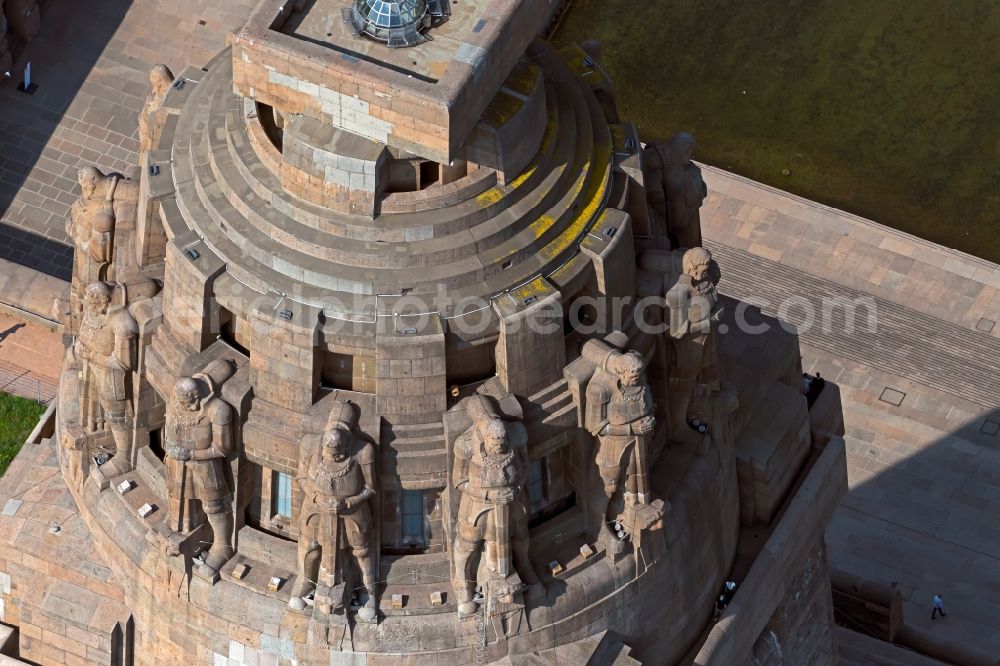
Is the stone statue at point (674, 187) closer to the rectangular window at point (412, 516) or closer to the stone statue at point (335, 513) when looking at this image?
the rectangular window at point (412, 516)

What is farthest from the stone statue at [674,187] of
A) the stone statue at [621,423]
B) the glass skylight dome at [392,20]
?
the glass skylight dome at [392,20]

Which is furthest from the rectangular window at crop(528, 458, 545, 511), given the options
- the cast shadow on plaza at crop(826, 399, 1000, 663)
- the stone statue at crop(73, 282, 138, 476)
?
the cast shadow on plaza at crop(826, 399, 1000, 663)

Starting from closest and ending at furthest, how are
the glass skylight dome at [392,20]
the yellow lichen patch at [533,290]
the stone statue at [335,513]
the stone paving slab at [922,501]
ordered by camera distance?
the glass skylight dome at [392,20] < the stone statue at [335,513] < the yellow lichen patch at [533,290] < the stone paving slab at [922,501]

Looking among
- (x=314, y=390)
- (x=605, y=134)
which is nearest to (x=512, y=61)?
(x=605, y=134)

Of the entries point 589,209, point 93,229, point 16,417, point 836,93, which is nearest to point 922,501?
point 836,93

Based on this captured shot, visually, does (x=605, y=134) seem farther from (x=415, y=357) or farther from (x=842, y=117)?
(x=842, y=117)

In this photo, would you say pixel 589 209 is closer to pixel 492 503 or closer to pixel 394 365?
pixel 394 365

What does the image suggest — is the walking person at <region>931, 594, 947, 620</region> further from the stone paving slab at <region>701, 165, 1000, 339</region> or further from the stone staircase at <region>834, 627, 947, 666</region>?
the stone paving slab at <region>701, 165, 1000, 339</region>
